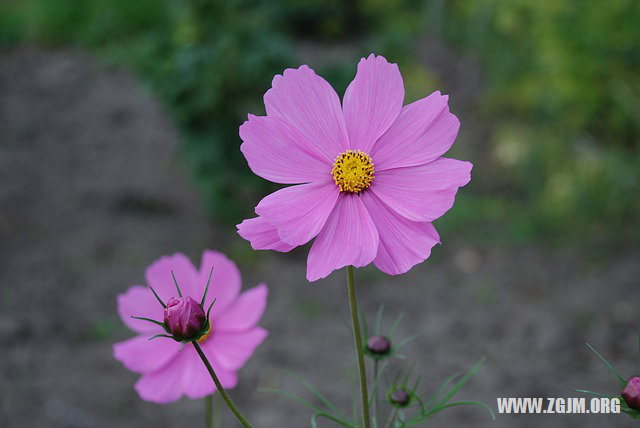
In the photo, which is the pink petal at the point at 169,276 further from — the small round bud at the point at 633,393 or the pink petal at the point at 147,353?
the small round bud at the point at 633,393

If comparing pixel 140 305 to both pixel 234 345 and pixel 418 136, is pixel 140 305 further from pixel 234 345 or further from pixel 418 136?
pixel 418 136

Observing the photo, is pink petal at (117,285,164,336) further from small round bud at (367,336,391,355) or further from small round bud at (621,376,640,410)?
small round bud at (621,376,640,410)

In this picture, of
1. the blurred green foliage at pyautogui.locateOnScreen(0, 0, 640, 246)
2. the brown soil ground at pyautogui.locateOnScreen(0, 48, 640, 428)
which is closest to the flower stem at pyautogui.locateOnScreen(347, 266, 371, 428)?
the brown soil ground at pyautogui.locateOnScreen(0, 48, 640, 428)

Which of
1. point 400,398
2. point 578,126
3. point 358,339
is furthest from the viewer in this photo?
point 578,126

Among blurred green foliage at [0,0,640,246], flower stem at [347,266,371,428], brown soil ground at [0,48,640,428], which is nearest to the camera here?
flower stem at [347,266,371,428]

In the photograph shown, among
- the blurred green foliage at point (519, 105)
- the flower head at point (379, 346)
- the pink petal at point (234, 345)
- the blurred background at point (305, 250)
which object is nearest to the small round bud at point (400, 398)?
the flower head at point (379, 346)

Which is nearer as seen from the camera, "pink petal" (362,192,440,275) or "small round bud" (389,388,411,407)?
"pink petal" (362,192,440,275)

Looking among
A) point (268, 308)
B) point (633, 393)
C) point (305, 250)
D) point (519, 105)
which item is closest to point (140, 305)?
point (633, 393)

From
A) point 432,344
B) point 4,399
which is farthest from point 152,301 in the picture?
point 432,344
